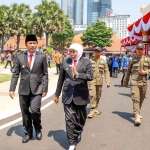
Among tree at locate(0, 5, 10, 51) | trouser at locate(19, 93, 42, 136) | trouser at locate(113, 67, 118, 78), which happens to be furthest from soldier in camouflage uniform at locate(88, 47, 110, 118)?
tree at locate(0, 5, 10, 51)

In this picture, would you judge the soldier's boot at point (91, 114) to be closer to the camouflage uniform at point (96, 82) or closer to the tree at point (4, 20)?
the camouflage uniform at point (96, 82)

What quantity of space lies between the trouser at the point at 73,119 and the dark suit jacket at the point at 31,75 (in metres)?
0.65

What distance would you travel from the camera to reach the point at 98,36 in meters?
63.2

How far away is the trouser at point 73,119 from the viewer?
414cm

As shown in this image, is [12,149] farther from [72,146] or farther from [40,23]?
[40,23]

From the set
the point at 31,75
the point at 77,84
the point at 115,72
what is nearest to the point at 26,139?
the point at 31,75

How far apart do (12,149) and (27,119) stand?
0.61 metres

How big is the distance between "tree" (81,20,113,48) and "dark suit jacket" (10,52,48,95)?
59.3 meters

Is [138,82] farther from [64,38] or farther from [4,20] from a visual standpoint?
[64,38]

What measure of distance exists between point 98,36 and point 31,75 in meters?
59.8

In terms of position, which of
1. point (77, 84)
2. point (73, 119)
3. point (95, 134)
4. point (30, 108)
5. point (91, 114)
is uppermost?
point (77, 84)

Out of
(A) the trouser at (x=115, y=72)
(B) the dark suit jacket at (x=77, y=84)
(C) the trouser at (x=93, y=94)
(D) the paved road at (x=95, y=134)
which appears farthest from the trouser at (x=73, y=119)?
(A) the trouser at (x=115, y=72)

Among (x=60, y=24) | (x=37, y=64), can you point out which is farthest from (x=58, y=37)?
(x=37, y=64)

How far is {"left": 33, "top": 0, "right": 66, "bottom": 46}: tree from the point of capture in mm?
39031
